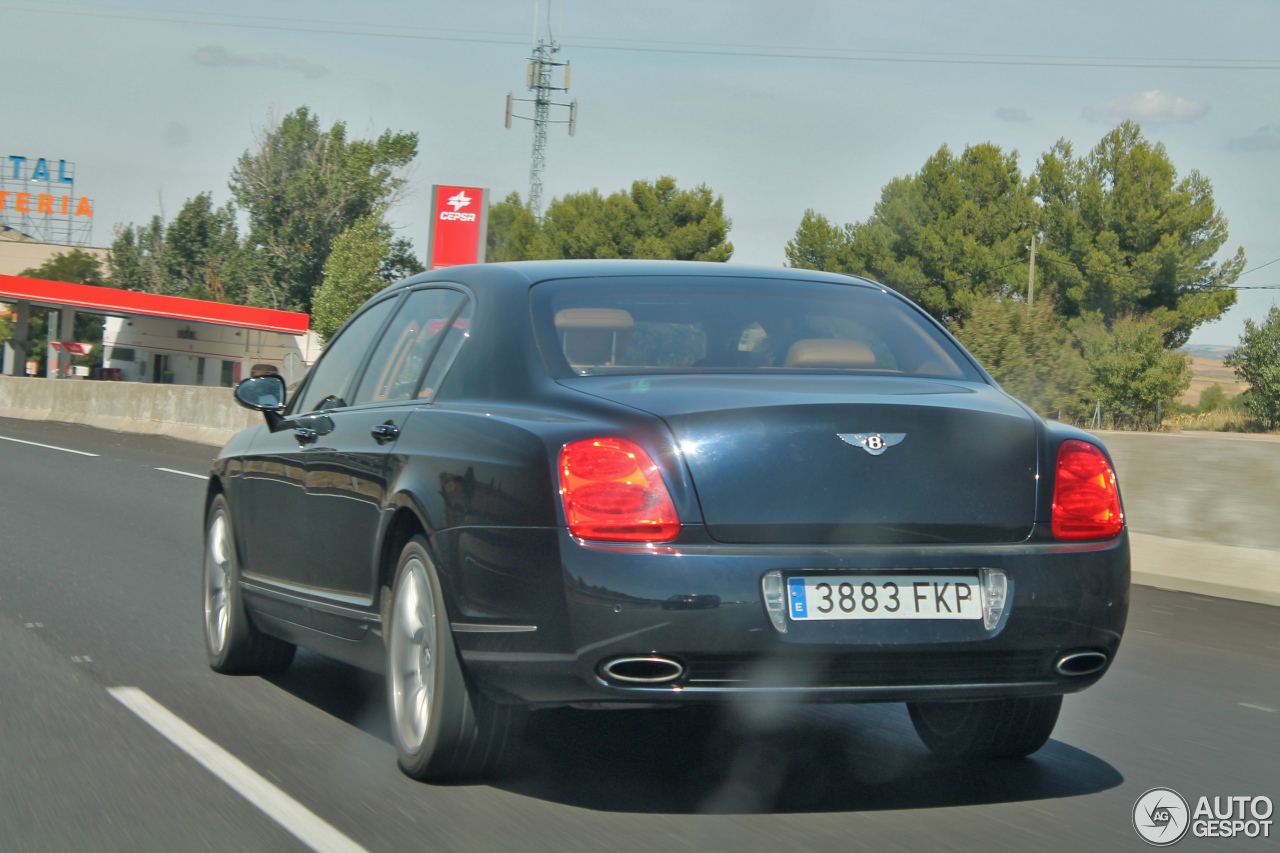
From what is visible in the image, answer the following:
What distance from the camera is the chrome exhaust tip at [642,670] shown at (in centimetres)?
387

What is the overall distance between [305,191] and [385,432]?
315 feet

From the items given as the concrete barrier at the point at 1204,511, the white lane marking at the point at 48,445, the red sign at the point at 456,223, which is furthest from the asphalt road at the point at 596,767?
the red sign at the point at 456,223

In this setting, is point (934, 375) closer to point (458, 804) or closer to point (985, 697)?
point (985, 697)

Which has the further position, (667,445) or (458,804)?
(458,804)

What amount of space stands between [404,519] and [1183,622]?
5387 mm

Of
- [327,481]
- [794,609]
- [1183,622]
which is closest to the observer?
[794,609]

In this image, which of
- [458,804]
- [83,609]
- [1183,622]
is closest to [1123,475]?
[1183,622]

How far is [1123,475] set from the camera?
34.2 feet

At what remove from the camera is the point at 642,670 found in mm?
3887

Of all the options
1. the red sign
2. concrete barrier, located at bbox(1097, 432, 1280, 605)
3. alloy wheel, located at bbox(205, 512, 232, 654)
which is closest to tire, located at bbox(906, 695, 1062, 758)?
alloy wheel, located at bbox(205, 512, 232, 654)

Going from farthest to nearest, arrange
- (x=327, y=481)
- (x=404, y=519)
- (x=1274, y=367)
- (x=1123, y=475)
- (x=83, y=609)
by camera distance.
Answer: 1. (x=1274, y=367)
2. (x=1123, y=475)
3. (x=83, y=609)
4. (x=327, y=481)
5. (x=404, y=519)

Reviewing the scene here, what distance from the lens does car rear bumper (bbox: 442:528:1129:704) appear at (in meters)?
3.84

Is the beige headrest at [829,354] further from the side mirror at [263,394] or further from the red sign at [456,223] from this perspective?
the red sign at [456,223]

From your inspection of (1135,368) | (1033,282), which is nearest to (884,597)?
(1135,368)
